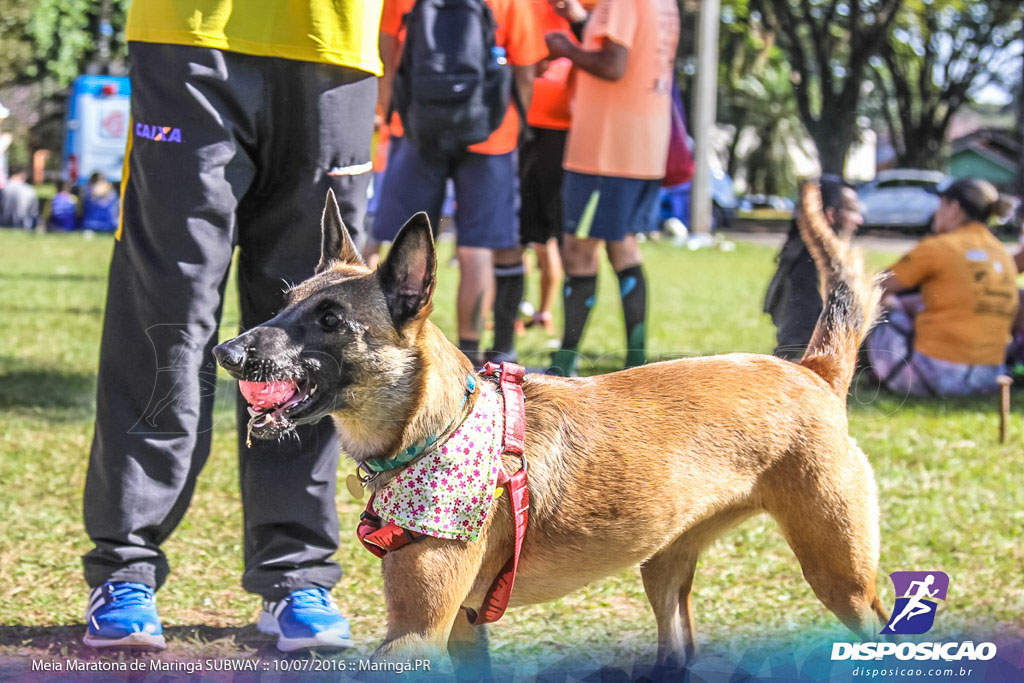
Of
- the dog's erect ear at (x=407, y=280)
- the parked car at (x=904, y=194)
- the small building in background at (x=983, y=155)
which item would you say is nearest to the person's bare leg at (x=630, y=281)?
the dog's erect ear at (x=407, y=280)

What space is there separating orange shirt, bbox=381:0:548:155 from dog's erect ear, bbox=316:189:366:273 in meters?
1.79

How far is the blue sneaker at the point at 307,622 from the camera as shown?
2779 millimetres

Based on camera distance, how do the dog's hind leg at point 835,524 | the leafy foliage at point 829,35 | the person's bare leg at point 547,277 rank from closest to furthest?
the dog's hind leg at point 835,524, the person's bare leg at point 547,277, the leafy foliage at point 829,35

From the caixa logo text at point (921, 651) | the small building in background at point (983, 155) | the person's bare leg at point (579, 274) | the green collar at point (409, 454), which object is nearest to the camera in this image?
the green collar at point (409, 454)

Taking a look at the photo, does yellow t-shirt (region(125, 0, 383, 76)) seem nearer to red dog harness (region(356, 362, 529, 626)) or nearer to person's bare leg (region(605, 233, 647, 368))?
red dog harness (region(356, 362, 529, 626))

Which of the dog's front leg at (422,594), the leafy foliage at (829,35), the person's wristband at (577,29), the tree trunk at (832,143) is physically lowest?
the dog's front leg at (422,594)

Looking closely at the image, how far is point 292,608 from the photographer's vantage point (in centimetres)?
282

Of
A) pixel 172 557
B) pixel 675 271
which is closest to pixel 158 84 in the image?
pixel 172 557

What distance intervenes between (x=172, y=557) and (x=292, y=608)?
0.98 metres

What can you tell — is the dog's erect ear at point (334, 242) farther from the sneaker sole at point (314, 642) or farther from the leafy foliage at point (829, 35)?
the leafy foliage at point (829, 35)

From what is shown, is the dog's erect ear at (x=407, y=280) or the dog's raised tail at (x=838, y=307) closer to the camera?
the dog's erect ear at (x=407, y=280)

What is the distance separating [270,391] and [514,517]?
59cm

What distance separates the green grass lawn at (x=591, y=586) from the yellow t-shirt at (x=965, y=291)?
0.35 meters

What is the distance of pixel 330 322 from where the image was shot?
2.13 metres
